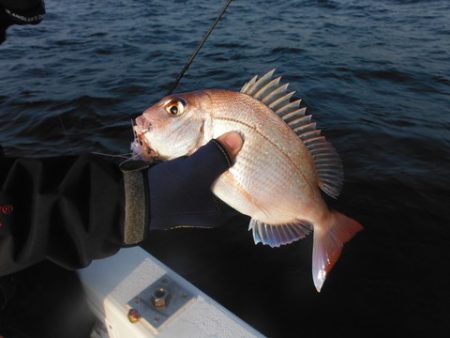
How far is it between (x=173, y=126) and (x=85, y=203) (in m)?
0.56

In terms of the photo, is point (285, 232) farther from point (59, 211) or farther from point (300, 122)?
point (59, 211)

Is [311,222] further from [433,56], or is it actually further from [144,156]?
[433,56]

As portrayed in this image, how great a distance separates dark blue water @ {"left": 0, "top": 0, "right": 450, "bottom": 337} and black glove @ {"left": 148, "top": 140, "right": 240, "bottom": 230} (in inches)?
67.9

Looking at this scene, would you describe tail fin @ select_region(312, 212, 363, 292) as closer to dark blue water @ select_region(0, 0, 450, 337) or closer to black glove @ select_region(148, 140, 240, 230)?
black glove @ select_region(148, 140, 240, 230)

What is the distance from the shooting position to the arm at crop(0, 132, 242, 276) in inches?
57.4

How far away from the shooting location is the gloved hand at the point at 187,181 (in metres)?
1.75

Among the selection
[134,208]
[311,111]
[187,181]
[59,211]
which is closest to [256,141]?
[187,181]

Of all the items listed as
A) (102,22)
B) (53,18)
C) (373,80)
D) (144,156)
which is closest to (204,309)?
(144,156)

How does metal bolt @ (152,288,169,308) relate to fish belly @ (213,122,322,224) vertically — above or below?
below

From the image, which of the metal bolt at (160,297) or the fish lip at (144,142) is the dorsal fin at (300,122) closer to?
the fish lip at (144,142)

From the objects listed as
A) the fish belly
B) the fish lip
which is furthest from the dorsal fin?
the fish lip

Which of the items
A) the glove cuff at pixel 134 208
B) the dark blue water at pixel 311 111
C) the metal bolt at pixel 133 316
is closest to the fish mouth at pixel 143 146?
the glove cuff at pixel 134 208

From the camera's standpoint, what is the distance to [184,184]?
1785 mm

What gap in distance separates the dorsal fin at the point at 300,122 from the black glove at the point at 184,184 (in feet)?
1.08
